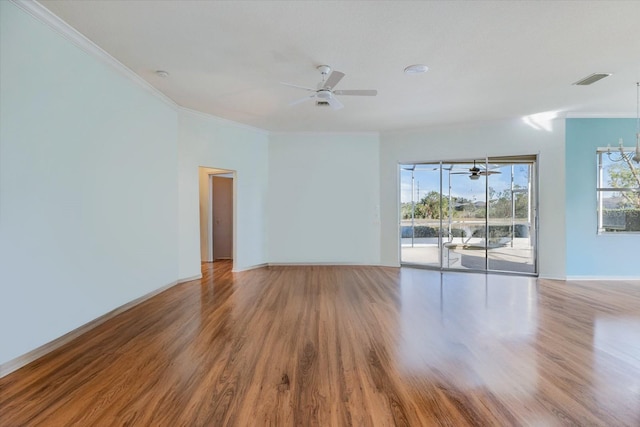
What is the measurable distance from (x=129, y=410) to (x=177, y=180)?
391 cm

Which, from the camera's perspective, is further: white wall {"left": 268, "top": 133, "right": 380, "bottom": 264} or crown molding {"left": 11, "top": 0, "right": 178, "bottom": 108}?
white wall {"left": 268, "top": 133, "right": 380, "bottom": 264}

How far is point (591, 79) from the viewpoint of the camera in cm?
401

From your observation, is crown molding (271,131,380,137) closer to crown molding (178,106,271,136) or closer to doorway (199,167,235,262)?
crown molding (178,106,271,136)

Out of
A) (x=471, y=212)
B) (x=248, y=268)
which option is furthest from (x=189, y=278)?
(x=471, y=212)

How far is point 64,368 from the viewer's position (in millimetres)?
2461

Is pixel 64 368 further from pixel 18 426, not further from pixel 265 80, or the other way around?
pixel 265 80

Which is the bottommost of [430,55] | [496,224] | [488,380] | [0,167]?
[488,380]

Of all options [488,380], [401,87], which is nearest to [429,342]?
[488,380]

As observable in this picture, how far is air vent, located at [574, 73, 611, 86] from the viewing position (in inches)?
153

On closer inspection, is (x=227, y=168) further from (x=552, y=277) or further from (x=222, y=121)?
(x=552, y=277)

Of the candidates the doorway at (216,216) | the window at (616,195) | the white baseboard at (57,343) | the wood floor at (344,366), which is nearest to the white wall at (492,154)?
the window at (616,195)

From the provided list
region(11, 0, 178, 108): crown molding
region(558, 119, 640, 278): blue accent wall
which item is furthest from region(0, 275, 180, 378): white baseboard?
region(558, 119, 640, 278): blue accent wall

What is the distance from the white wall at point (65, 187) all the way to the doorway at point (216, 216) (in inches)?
120

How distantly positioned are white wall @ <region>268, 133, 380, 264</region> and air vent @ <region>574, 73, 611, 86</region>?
3.59 metres
